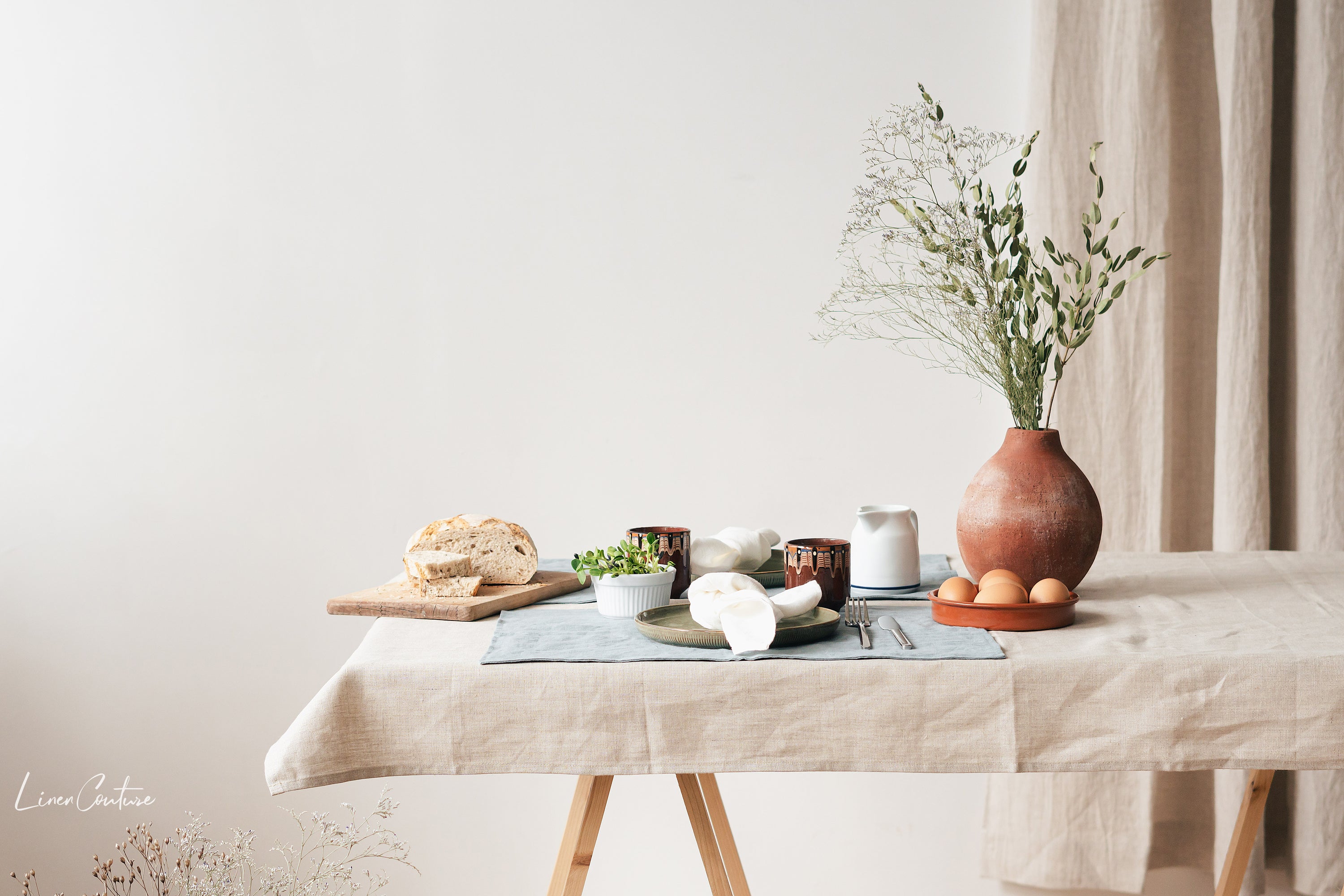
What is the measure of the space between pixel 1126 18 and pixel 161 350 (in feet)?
6.33

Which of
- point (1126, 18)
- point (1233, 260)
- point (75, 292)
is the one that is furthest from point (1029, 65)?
point (75, 292)

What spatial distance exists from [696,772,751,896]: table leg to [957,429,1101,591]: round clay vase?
515mm

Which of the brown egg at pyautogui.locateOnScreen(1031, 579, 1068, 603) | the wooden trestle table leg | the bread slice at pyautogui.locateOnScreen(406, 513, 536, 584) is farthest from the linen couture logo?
the brown egg at pyautogui.locateOnScreen(1031, 579, 1068, 603)

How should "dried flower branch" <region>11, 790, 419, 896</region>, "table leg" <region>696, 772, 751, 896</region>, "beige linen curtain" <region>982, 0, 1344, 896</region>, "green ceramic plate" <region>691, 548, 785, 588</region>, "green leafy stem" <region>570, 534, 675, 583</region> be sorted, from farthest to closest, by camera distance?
"dried flower branch" <region>11, 790, 419, 896</region> → "beige linen curtain" <region>982, 0, 1344, 896</region> → "table leg" <region>696, 772, 751, 896</region> → "green ceramic plate" <region>691, 548, 785, 588</region> → "green leafy stem" <region>570, 534, 675, 583</region>

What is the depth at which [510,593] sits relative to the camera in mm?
1211

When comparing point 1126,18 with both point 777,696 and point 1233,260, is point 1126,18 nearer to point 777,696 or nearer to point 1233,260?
point 1233,260

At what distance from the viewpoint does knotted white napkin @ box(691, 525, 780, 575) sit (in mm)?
1286

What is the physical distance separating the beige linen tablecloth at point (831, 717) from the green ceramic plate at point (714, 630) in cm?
4

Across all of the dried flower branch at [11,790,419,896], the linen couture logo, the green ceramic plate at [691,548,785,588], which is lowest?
the dried flower branch at [11,790,419,896]

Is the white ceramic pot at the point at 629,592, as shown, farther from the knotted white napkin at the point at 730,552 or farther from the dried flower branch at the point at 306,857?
the dried flower branch at the point at 306,857

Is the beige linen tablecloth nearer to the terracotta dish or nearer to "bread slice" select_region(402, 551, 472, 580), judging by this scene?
the terracotta dish

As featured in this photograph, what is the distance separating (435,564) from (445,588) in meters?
0.03

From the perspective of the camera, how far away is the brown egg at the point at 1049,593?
1.05m

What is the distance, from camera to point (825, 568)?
3.74 feet
